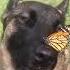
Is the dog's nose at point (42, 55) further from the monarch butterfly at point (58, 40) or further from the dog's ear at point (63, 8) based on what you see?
the dog's ear at point (63, 8)

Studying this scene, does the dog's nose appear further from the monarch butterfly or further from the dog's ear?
the dog's ear

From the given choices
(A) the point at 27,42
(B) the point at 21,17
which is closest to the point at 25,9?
(B) the point at 21,17

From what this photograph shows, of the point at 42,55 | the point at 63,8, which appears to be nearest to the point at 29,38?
the point at 42,55

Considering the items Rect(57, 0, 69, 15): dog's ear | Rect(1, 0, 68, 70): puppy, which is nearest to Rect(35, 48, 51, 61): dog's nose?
Rect(1, 0, 68, 70): puppy

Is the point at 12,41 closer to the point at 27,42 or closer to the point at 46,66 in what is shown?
the point at 27,42

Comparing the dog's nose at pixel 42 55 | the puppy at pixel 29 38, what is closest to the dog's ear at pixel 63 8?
the puppy at pixel 29 38
